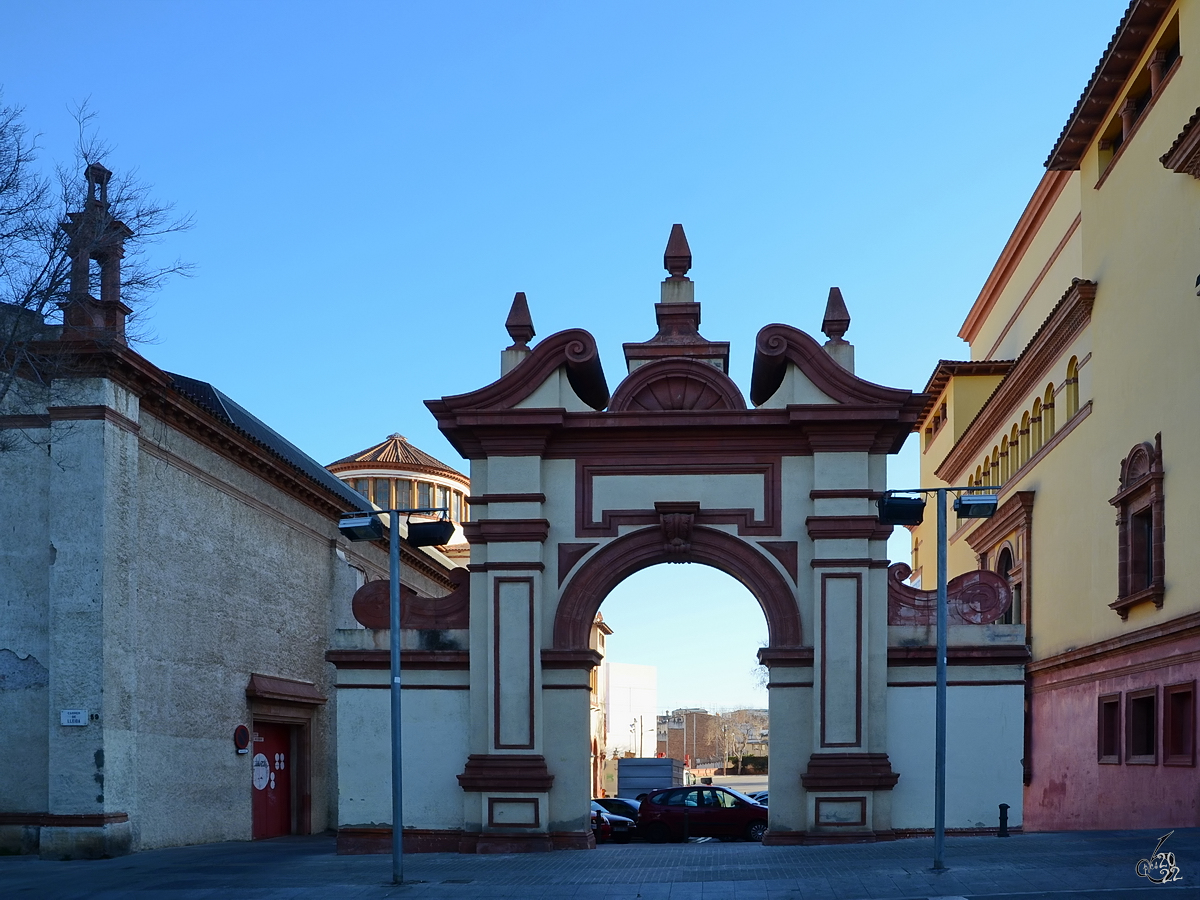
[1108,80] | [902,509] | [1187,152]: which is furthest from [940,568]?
[1108,80]

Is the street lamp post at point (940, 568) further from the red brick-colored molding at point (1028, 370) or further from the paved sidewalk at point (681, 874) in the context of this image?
the red brick-colored molding at point (1028, 370)

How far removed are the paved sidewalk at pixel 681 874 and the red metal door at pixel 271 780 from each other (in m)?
7.89

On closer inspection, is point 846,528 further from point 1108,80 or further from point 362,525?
point 1108,80

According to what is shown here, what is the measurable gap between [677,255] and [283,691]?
536 inches

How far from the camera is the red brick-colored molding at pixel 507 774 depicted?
65.2ft

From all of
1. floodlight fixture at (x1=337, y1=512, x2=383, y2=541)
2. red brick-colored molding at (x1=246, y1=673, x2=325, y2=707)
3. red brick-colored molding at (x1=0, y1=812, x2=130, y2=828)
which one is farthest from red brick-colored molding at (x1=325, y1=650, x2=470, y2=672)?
red brick-colored molding at (x1=246, y1=673, x2=325, y2=707)

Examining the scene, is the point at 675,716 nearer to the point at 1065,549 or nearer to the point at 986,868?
the point at 1065,549

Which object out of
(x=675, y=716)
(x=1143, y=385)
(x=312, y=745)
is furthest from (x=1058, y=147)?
(x=675, y=716)

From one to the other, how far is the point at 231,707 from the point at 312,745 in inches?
202

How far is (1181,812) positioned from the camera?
22.6 m

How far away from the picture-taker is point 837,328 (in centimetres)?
2081

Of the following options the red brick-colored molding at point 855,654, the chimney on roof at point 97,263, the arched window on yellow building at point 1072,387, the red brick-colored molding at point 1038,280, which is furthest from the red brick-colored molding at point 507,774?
the red brick-colored molding at point 1038,280

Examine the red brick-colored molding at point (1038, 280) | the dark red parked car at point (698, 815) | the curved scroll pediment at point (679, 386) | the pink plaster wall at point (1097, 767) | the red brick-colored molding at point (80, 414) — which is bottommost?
the dark red parked car at point (698, 815)

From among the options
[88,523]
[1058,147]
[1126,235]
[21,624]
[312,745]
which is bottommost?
[312,745]
